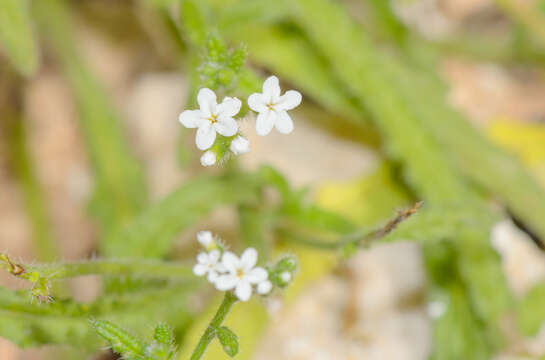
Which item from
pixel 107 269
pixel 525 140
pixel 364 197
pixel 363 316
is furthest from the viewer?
pixel 525 140

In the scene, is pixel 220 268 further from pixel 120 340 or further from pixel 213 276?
pixel 120 340

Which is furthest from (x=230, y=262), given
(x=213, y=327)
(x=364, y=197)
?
(x=364, y=197)

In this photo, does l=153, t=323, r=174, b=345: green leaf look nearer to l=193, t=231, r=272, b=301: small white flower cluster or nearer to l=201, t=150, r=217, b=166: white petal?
l=193, t=231, r=272, b=301: small white flower cluster

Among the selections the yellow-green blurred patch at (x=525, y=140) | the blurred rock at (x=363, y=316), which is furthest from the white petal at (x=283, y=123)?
the yellow-green blurred patch at (x=525, y=140)

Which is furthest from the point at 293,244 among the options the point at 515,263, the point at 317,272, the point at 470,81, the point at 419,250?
the point at 470,81

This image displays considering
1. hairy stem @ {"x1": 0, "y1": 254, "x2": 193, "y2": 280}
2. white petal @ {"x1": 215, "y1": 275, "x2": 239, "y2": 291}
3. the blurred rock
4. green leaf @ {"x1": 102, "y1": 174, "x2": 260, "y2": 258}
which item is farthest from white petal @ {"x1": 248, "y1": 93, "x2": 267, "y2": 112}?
the blurred rock
